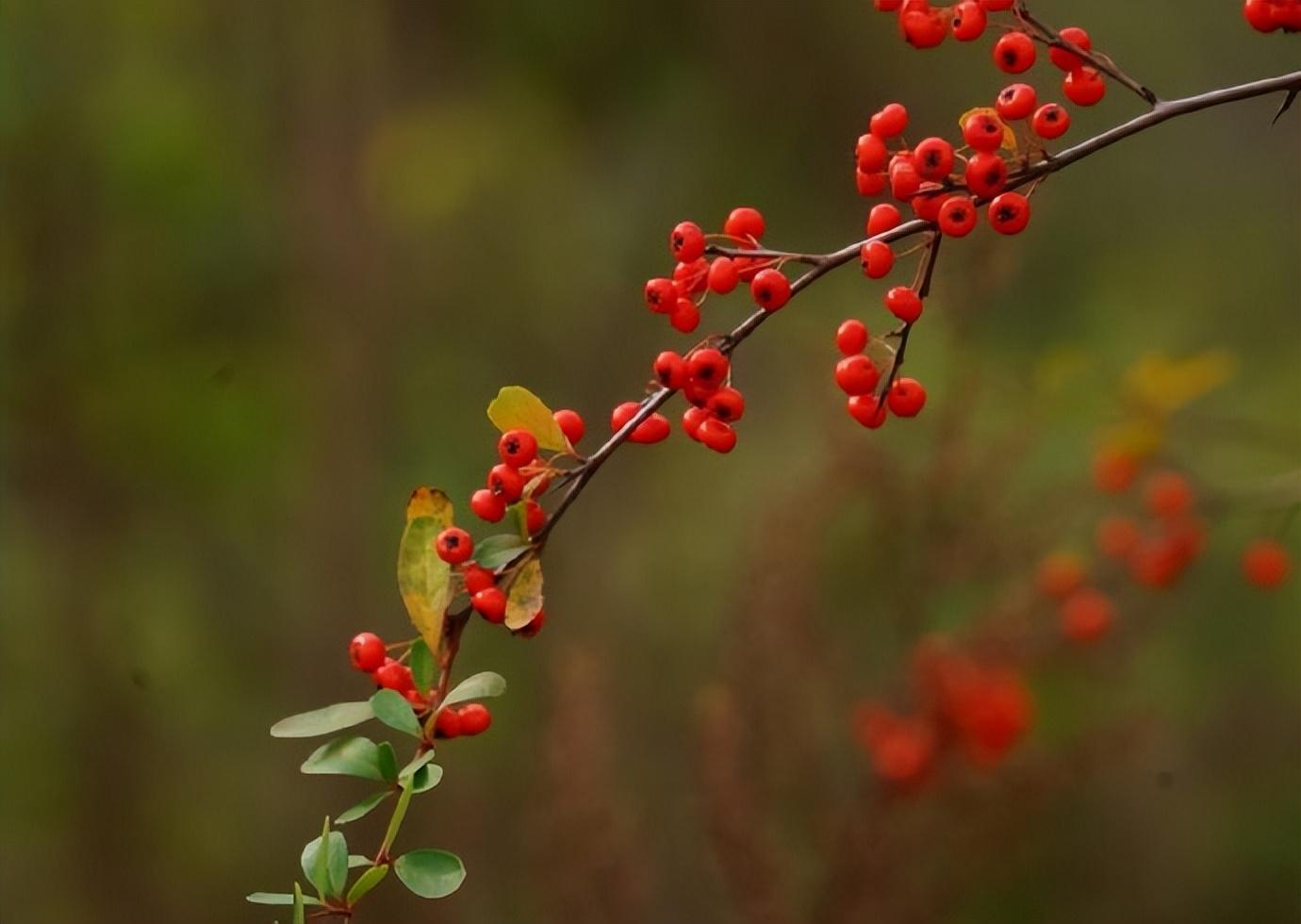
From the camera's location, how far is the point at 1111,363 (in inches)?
74.7

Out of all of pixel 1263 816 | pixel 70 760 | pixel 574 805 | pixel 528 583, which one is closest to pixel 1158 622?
pixel 1263 816

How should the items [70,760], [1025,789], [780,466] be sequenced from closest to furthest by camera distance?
[1025,789]
[70,760]
[780,466]

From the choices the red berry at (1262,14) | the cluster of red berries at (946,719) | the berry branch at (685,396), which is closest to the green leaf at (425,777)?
the berry branch at (685,396)

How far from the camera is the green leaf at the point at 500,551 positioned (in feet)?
1.54

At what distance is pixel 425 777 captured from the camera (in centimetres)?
45

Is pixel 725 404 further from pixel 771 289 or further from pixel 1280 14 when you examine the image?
pixel 1280 14

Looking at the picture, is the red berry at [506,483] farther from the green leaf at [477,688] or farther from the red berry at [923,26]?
the red berry at [923,26]

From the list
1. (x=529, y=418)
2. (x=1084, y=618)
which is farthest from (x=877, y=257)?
(x=1084, y=618)

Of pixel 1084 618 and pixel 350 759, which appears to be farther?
pixel 1084 618

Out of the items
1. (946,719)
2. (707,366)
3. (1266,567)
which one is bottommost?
(946,719)

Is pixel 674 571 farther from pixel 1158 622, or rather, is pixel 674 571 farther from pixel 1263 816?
pixel 1263 816

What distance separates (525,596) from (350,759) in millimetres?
75

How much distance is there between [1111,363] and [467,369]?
2.80 ft

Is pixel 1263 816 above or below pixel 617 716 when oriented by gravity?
below
